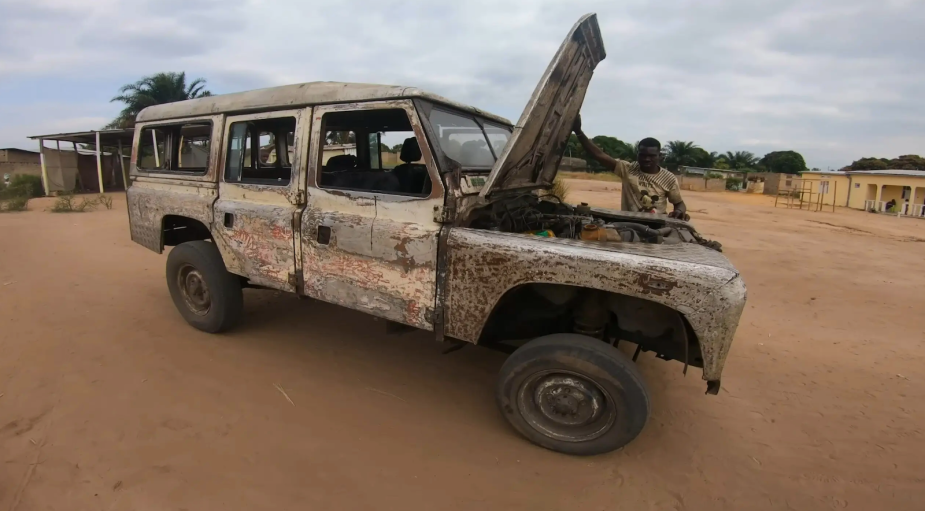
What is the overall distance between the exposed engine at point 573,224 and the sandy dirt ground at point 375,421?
115 centimetres

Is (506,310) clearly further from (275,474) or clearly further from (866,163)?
(866,163)

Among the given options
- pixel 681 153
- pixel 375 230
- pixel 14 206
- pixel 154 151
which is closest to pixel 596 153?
pixel 375 230

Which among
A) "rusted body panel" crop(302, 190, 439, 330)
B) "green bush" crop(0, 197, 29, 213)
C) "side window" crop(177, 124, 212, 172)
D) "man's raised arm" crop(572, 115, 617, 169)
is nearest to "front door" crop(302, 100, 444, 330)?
"rusted body panel" crop(302, 190, 439, 330)

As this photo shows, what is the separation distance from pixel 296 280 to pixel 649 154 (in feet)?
11.8

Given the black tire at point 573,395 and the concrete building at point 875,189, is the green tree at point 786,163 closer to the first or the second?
the concrete building at point 875,189

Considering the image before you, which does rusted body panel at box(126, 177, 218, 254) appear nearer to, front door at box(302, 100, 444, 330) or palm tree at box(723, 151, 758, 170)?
front door at box(302, 100, 444, 330)

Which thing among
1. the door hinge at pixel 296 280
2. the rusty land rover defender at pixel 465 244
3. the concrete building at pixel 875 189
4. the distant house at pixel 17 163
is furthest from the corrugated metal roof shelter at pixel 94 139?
the concrete building at pixel 875 189

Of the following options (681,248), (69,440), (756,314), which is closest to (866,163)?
(756,314)

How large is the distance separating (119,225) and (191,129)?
28.4 feet

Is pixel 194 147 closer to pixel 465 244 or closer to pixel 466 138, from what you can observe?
pixel 466 138

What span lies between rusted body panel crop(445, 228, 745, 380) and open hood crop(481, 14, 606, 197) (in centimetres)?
42

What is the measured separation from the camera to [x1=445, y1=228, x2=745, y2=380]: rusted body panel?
2357 millimetres

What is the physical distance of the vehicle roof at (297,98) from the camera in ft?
10.2

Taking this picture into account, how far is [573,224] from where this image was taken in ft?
12.1
